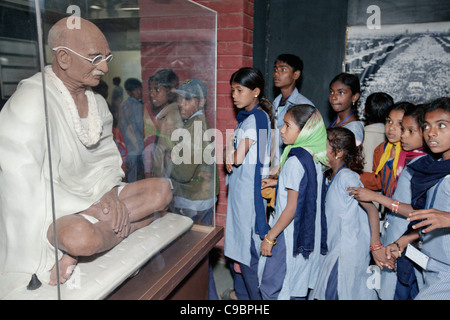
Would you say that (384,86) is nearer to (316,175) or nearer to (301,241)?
(316,175)

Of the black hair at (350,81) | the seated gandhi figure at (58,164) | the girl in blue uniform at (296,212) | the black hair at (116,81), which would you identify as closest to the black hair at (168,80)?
the black hair at (116,81)

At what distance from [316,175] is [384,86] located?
1846 mm

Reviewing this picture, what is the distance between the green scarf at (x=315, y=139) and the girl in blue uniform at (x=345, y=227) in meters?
0.15

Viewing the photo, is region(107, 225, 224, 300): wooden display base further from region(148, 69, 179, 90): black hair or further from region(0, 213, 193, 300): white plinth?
region(148, 69, 179, 90): black hair

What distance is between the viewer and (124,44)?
5.32ft

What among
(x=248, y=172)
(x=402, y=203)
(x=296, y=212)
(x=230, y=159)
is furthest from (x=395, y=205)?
(x=230, y=159)

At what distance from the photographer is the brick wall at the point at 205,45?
6.29ft

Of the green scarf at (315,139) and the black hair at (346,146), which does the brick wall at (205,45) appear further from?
the black hair at (346,146)

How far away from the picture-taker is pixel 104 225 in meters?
1.48

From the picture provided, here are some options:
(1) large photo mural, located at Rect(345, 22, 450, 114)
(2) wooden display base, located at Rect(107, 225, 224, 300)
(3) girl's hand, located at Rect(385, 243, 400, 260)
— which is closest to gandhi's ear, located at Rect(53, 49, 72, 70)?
(2) wooden display base, located at Rect(107, 225, 224, 300)

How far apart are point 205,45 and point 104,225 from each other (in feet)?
4.47

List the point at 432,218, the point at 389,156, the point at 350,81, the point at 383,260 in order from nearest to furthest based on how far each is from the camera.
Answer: the point at 432,218 → the point at 383,260 → the point at 389,156 → the point at 350,81

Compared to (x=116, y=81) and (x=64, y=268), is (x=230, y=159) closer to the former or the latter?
(x=116, y=81)

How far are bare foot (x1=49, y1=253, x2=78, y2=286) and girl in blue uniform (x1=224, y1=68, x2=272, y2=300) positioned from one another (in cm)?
131
